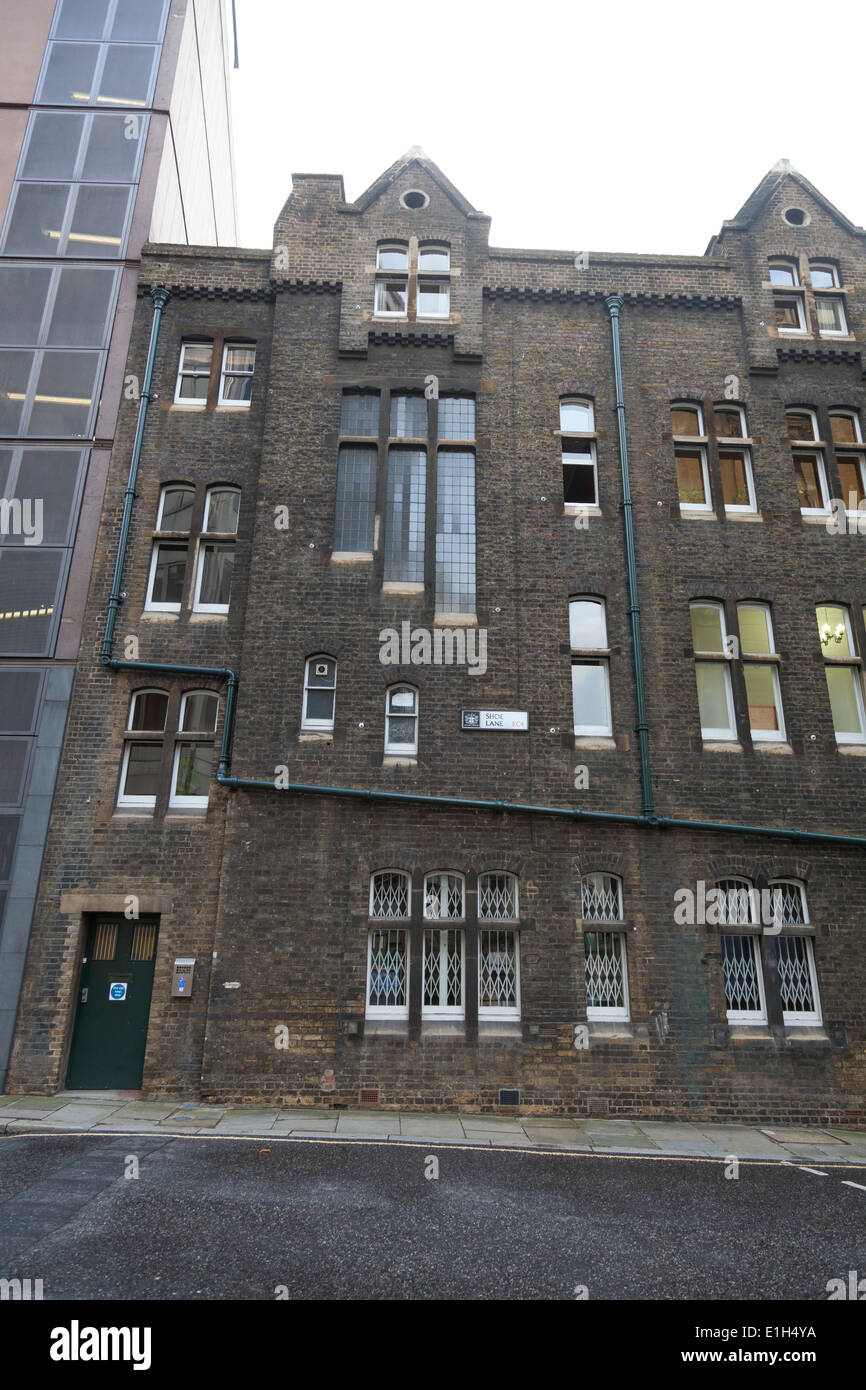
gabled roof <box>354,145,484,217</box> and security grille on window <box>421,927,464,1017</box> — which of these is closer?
security grille on window <box>421,927,464,1017</box>

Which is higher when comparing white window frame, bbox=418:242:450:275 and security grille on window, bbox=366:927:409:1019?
white window frame, bbox=418:242:450:275

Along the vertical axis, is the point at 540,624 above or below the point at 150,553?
below

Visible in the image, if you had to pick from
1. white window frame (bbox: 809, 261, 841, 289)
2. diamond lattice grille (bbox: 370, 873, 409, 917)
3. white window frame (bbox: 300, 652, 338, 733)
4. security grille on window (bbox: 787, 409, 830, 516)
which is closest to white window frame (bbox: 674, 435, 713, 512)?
security grille on window (bbox: 787, 409, 830, 516)

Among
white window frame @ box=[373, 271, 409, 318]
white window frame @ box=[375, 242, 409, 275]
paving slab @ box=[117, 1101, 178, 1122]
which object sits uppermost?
white window frame @ box=[375, 242, 409, 275]

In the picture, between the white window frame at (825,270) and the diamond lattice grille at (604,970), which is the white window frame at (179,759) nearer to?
the diamond lattice grille at (604,970)

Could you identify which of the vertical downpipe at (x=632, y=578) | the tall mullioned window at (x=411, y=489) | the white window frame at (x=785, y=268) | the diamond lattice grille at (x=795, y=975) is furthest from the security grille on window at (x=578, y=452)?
the diamond lattice grille at (x=795, y=975)

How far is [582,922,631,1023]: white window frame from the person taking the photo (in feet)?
37.8

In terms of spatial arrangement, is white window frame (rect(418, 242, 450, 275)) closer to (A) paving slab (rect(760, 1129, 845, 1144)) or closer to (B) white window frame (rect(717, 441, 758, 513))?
(B) white window frame (rect(717, 441, 758, 513))

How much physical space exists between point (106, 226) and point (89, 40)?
5851 mm

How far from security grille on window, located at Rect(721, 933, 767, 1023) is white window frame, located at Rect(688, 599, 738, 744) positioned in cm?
352

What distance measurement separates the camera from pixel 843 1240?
6.77 m

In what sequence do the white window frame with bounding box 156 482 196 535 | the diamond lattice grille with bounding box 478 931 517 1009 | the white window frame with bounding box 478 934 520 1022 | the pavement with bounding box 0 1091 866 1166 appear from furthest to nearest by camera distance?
the white window frame with bounding box 156 482 196 535
the diamond lattice grille with bounding box 478 931 517 1009
the white window frame with bounding box 478 934 520 1022
the pavement with bounding box 0 1091 866 1166
